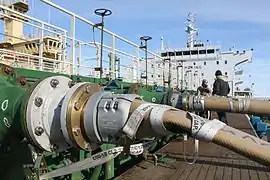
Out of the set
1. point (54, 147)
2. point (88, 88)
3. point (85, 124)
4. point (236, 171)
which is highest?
point (88, 88)

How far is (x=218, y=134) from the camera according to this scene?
1241 mm

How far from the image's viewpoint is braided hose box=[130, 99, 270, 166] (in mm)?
1163

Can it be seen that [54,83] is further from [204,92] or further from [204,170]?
[204,92]

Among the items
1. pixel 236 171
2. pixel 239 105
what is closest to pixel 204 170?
pixel 236 171

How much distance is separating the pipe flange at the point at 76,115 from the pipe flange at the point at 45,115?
88 millimetres

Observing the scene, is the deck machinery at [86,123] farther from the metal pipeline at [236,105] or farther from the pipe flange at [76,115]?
the metal pipeline at [236,105]

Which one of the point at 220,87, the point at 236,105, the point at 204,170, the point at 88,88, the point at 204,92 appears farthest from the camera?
the point at 220,87

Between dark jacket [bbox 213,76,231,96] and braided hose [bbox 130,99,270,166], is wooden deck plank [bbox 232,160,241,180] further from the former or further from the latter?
dark jacket [bbox 213,76,231,96]

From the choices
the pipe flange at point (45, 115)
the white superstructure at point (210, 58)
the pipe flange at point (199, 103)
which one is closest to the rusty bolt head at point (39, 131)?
the pipe flange at point (45, 115)

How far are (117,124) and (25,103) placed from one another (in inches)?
17.1

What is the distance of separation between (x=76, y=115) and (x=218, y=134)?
59cm

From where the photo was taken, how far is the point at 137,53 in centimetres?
825

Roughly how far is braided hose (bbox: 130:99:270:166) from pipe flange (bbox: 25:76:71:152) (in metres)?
0.36

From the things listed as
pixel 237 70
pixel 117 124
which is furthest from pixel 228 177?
pixel 237 70
